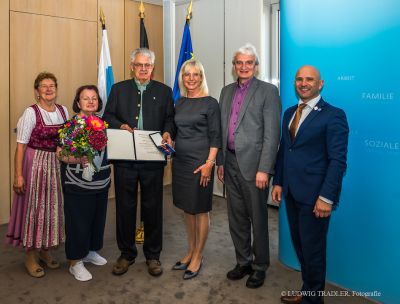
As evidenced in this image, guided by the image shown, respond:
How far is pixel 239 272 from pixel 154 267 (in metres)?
0.67

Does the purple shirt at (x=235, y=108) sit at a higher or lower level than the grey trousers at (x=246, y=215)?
higher

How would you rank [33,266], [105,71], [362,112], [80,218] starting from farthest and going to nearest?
[105,71]
[33,266]
[80,218]
[362,112]

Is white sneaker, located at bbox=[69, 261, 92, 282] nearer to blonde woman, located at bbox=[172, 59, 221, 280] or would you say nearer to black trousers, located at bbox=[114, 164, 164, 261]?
black trousers, located at bbox=[114, 164, 164, 261]

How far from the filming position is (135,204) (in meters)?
2.99

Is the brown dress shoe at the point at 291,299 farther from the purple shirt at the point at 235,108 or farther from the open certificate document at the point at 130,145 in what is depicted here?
the open certificate document at the point at 130,145

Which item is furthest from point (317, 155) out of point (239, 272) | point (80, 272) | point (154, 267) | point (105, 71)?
point (105, 71)

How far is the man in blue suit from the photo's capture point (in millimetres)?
2137

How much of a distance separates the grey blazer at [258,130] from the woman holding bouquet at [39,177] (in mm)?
1410

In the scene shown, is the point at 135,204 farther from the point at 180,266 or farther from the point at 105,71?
the point at 105,71

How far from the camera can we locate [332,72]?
271cm

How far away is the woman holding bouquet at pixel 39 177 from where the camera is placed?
2.87 m

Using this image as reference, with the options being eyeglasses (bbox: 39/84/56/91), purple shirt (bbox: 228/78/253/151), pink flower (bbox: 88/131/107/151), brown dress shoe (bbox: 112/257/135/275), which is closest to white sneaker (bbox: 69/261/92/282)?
brown dress shoe (bbox: 112/257/135/275)

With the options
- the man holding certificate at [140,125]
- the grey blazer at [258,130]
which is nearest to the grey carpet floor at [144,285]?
the man holding certificate at [140,125]

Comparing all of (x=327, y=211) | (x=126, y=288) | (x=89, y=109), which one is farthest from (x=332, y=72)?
(x=126, y=288)
